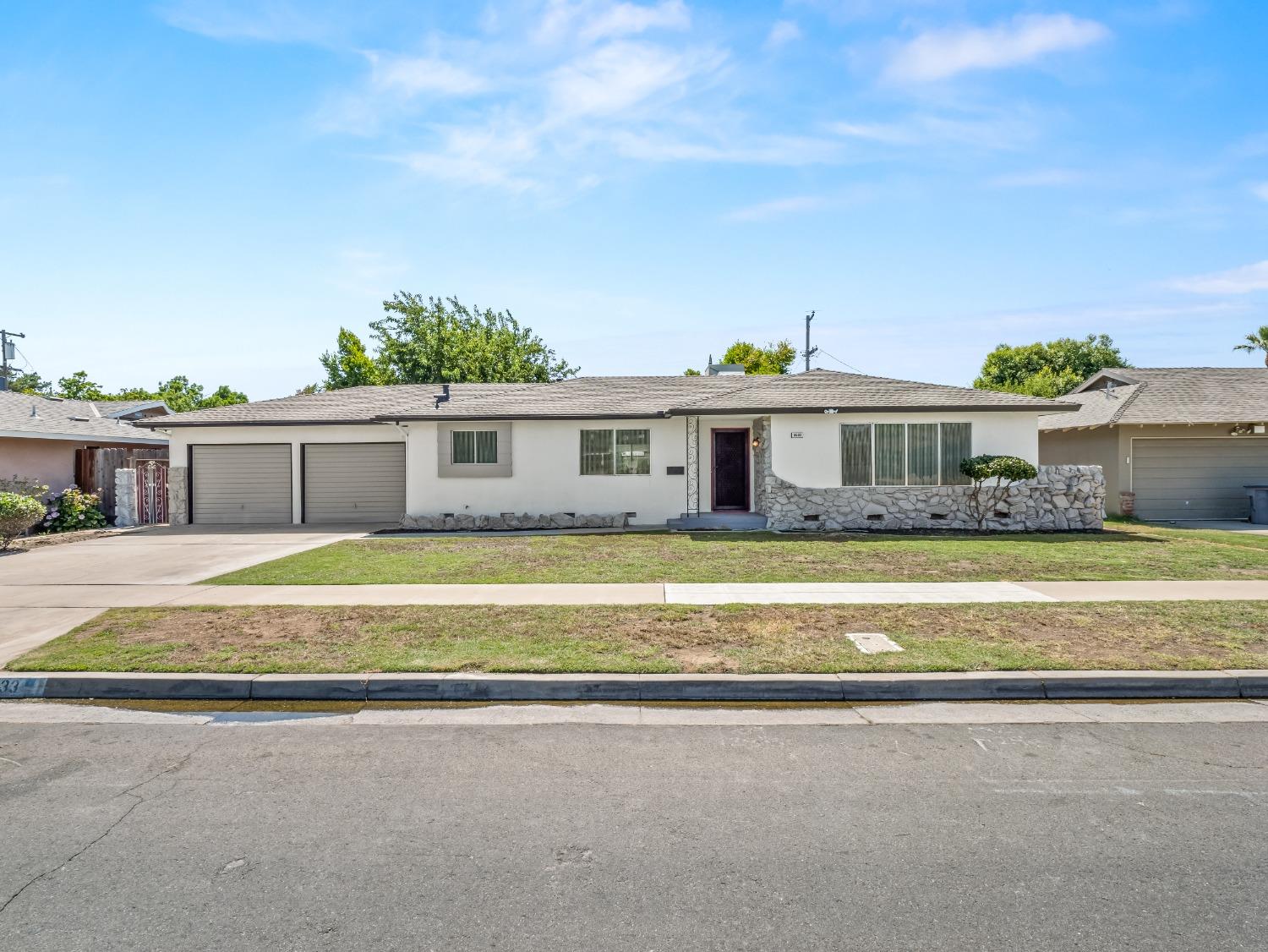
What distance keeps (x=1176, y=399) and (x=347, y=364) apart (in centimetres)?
3591

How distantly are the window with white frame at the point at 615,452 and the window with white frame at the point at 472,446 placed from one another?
7.20 ft

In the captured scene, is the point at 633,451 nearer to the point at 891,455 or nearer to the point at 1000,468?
the point at 891,455

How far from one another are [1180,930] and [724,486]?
15920mm

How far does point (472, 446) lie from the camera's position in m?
18.3

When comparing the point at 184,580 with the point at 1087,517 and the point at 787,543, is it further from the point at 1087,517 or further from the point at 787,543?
the point at 1087,517

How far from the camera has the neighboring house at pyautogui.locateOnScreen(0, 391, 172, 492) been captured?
18.3m

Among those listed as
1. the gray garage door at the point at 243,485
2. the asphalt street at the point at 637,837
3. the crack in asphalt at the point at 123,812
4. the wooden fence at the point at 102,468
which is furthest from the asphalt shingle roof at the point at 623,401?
the crack in asphalt at the point at 123,812

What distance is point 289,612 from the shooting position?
27.3 ft

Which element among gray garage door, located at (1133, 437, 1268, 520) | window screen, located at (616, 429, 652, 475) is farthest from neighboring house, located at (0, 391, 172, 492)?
gray garage door, located at (1133, 437, 1268, 520)

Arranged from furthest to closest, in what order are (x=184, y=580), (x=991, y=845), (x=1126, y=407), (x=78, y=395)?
(x=78, y=395)
(x=1126, y=407)
(x=184, y=580)
(x=991, y=845)

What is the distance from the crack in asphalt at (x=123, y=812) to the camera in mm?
3312

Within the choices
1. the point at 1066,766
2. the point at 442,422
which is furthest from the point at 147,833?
the point at 442,422

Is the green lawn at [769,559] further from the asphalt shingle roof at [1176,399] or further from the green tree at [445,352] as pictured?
the green tree at [445,352]

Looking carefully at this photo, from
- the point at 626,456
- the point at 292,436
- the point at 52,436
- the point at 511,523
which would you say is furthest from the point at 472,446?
the point at 52,436
